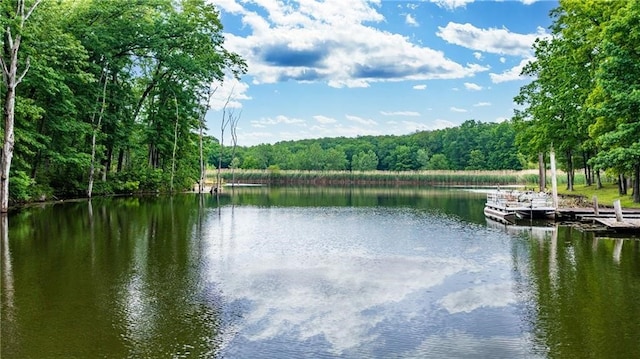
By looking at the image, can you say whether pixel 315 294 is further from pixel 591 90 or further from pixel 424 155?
pixel 424 155

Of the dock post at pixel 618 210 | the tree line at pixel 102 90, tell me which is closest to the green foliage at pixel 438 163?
the tree line at pixel 102 90

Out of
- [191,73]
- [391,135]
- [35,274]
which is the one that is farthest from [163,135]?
[391,135]

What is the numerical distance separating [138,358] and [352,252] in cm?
941

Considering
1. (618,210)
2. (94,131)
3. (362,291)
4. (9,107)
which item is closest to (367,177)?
(94,131)

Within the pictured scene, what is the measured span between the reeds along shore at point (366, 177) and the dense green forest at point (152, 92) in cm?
1934

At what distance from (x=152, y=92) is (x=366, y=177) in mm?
38617

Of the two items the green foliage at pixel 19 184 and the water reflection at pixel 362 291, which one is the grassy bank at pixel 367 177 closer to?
the green foliage at pixel 19 184

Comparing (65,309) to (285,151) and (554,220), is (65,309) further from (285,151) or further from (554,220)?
(285,151)

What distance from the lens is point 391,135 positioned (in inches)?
5846

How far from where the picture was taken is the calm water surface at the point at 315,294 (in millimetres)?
7520

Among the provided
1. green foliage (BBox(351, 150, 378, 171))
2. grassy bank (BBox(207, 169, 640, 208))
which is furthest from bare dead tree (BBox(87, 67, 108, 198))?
green foliage (BBox(351, 150, 378, 171))

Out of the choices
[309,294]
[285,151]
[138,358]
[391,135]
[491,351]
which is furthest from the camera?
[391,135]

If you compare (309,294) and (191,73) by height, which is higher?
(191,73)

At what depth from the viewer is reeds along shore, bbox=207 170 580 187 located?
74500mm
